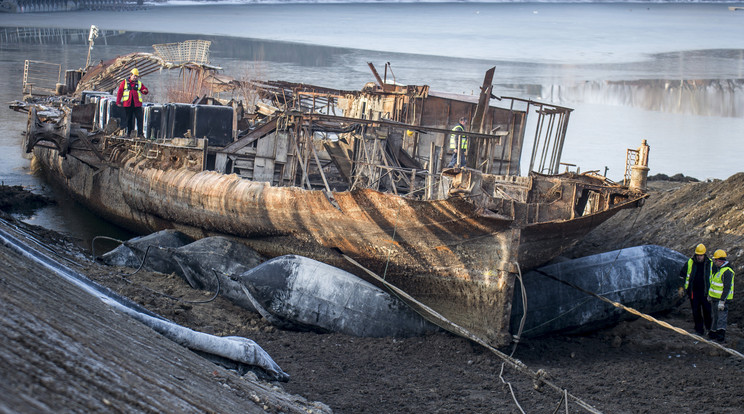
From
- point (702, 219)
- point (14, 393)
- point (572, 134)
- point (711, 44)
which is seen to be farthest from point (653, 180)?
point (711, 44)

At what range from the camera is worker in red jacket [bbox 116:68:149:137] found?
17.0m

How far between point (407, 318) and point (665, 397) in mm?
3600

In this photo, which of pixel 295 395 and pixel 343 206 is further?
pixel 343 206

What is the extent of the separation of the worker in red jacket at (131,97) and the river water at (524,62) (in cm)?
288

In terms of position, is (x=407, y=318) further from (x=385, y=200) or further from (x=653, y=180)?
(x=653, y=180)

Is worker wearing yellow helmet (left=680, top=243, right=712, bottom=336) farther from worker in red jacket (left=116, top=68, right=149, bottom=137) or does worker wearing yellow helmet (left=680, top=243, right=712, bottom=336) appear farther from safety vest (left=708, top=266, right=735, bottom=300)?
worker in red jacket (left=116, top=68, right=149, bottom=137)

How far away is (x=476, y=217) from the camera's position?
10.2 m

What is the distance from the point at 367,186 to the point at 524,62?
5481 centimetres

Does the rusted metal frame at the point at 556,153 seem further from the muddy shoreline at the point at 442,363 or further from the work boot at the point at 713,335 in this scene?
the work boot at the point at 713,335

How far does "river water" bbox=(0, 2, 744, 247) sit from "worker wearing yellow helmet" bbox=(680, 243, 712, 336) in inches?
229

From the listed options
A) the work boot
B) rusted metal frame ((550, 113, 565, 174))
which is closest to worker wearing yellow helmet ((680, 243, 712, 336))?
the work boot

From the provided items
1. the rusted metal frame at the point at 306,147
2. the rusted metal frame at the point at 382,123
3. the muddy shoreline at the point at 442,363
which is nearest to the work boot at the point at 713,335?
the muddy shoreline at the point at 442,363

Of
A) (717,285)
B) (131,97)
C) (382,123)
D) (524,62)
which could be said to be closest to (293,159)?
(382,123)

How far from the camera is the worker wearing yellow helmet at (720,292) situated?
32.5 ft
